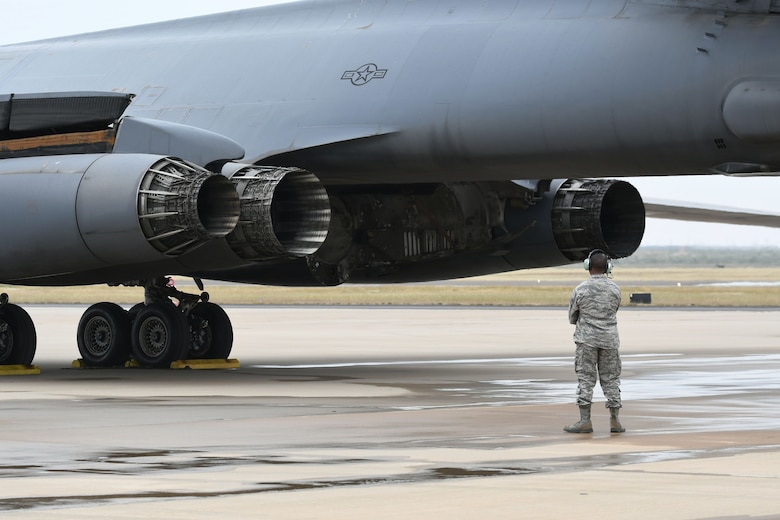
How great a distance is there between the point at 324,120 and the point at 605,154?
11.3 feet

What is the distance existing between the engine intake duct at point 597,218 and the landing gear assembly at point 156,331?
465cm

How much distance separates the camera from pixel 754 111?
583 inches

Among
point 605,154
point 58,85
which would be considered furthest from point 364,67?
point 58,85

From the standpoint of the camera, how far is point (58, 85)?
20078 millimetres

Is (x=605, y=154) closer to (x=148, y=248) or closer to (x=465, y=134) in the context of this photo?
(x=465, y=134)

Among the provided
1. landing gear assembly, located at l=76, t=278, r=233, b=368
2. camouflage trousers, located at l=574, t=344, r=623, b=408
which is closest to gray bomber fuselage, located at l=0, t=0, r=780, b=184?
landing gear assembly, located at l=76, t=278, r=233, b=368

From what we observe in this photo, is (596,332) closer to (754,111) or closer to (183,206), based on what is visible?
(754,111)

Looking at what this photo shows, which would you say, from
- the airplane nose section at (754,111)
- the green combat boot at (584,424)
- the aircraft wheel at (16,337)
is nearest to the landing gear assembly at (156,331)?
the aircraft wheel at (16,337)

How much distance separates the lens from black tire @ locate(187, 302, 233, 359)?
20188 mm

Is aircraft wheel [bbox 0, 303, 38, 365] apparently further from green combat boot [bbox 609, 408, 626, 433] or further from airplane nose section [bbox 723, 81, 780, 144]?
green combat boot [bbox 609, 408, 626, 433]

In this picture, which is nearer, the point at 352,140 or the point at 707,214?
the point at 352,140

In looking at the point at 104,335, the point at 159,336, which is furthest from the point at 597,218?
the point at 104,335

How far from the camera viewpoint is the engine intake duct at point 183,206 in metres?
15.8

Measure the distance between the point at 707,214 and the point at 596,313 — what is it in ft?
74.4
